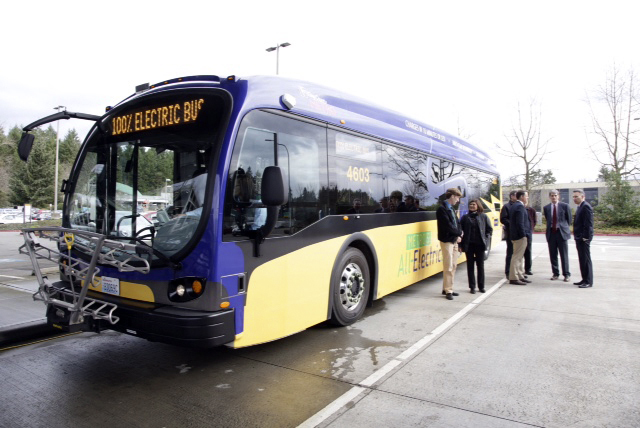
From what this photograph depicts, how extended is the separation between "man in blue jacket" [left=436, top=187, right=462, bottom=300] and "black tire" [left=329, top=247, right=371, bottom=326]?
2.08 m

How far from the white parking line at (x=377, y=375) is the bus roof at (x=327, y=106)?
2.69 meters

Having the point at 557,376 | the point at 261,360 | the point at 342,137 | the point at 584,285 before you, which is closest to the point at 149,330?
the point at 261,360

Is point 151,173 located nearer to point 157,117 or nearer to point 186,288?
point 157,117

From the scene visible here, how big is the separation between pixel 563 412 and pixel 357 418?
1.66m

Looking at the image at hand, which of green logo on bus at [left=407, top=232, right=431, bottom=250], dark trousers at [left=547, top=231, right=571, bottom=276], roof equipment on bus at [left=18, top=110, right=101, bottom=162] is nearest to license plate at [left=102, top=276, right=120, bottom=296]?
roof equipment on bus at [left=18, top=110, right=101, bottom=162]

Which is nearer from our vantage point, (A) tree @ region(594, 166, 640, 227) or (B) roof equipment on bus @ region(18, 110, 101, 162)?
(B) roof equipment on bus @ region(18, 110, 101, 162)

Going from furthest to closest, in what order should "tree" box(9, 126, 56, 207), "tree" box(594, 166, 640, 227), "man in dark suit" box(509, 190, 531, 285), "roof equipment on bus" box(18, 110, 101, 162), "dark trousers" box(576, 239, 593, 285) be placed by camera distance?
"tree" box(9, 126, 56, 207) → "tree" box(594, 166, 640, 227) → "man in dark suit" box(509, 190, 531, 285) → "dark trousers" box(576, 239, 593, 285) → "roof equipment on bus" box(18, 110, 101, 162)

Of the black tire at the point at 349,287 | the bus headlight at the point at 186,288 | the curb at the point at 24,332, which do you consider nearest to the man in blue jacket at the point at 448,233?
the black tire at the point at 349,287

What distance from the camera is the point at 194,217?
3744 millimetres

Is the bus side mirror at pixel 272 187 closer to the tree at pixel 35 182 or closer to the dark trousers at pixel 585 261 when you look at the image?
the dark trousers at pixel 585 261

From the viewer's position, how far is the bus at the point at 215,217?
12.0 feet

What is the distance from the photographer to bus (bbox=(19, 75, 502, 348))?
3.65 meters

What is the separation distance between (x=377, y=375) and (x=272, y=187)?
211 centimetres

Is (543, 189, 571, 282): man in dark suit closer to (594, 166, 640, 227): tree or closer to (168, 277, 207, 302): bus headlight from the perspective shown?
(168, 277, 207, 302): bus headlight
